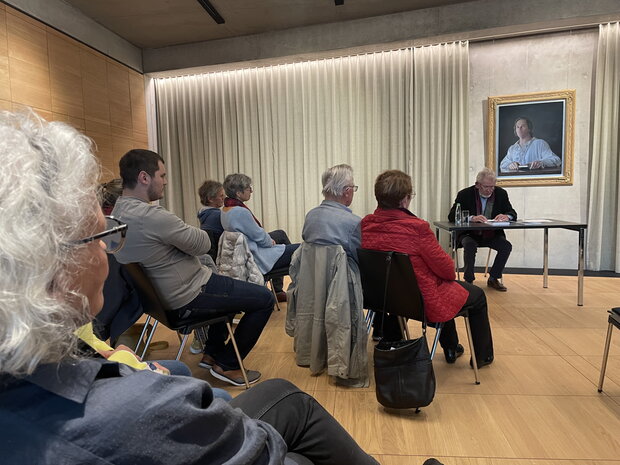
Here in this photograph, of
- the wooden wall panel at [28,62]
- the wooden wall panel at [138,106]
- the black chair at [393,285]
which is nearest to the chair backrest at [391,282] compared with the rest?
the black chair at [393,285]

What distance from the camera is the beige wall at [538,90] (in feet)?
16.0

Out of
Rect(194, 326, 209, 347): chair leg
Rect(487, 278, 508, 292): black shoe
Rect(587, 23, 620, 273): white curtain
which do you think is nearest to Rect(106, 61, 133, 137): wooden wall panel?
Rect(194, 326, 209, 347): chair leg

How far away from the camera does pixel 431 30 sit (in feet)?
16.1

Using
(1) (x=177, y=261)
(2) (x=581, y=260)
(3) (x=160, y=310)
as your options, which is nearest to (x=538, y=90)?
(2) (x=581, y=260)

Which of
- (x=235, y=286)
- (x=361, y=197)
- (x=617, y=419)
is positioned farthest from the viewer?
(x=361, y=197)

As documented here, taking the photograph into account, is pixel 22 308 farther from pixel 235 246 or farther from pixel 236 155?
pixel 236 155

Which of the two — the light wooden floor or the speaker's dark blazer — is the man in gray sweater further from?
the speaker's dark blazer

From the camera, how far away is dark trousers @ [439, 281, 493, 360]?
7.44 ft

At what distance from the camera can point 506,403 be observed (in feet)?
6.49

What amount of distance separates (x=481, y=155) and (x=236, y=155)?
364cm

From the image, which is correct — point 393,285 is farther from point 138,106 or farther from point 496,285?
point 138,106

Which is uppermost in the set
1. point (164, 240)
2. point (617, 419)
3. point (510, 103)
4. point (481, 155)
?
point (510, 103)

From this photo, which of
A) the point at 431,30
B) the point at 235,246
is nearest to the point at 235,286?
the point at 235,246

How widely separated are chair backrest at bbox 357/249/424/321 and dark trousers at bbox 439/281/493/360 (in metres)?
0.39
